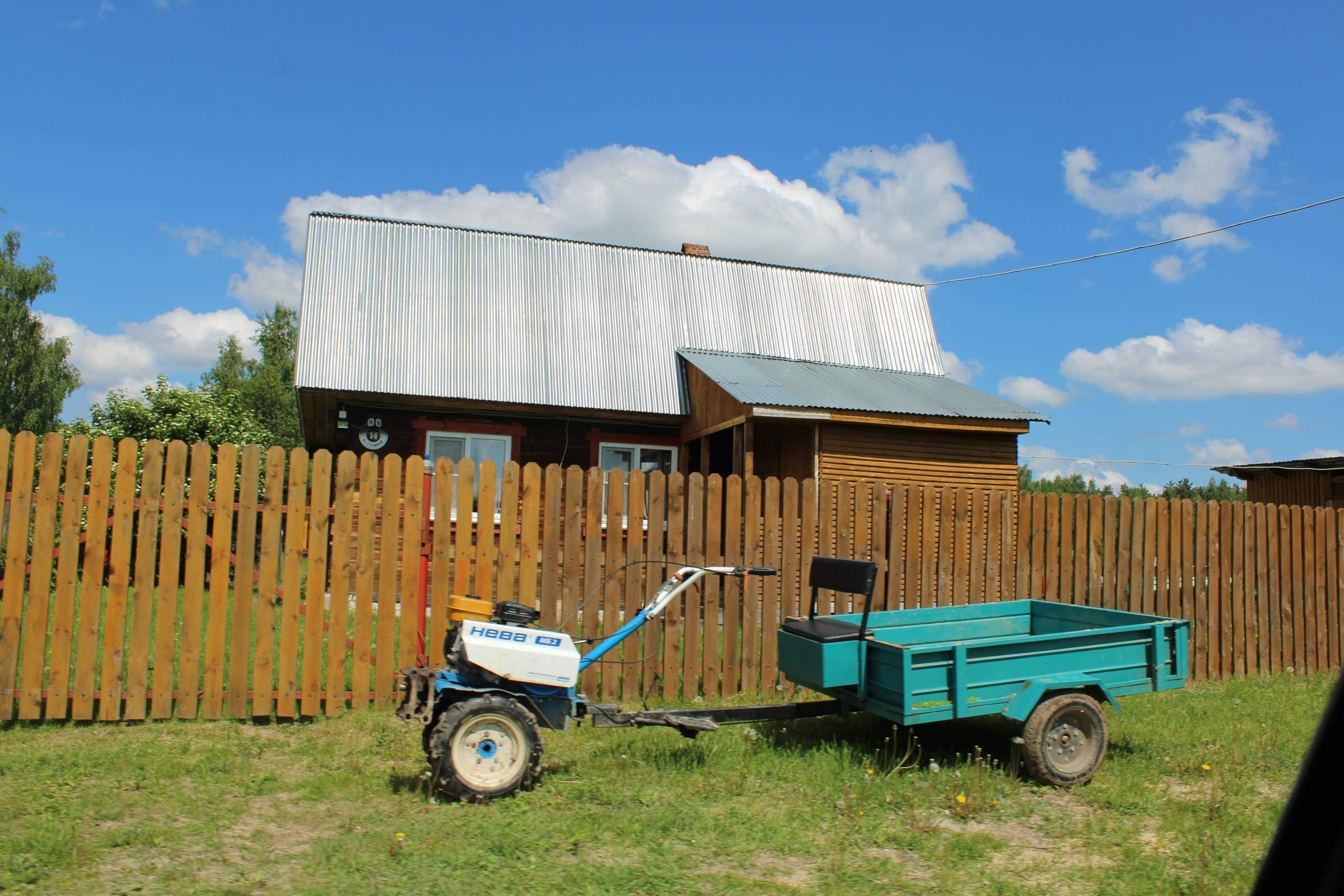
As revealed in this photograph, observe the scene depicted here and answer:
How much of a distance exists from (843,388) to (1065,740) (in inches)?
379

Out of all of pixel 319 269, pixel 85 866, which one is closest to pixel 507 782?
pixel 85 866

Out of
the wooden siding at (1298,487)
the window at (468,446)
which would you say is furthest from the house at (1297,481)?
the window at (468,446)

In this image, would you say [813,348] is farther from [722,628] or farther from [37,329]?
[37,329]

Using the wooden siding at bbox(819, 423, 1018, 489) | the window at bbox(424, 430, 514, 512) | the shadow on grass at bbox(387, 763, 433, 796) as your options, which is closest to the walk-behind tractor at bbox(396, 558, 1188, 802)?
the shadow on grass at bbox(387, 763, 433, 796)

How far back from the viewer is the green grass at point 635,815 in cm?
397

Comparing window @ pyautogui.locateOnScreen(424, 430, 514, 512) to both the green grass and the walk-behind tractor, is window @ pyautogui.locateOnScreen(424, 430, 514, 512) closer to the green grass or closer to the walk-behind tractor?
the green grass

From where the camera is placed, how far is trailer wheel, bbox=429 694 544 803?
189 inches

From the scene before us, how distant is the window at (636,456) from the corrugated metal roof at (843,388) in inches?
64.6

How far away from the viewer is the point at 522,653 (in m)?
5.06

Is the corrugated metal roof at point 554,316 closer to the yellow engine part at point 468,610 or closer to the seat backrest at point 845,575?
the seat backrest at point 845,575

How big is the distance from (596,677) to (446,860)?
3169 mm

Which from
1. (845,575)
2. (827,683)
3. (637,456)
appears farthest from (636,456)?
(827,683)

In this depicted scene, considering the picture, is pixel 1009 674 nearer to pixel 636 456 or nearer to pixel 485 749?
pixel 485 749

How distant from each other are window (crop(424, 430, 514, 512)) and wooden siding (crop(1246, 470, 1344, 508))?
16.4 m
